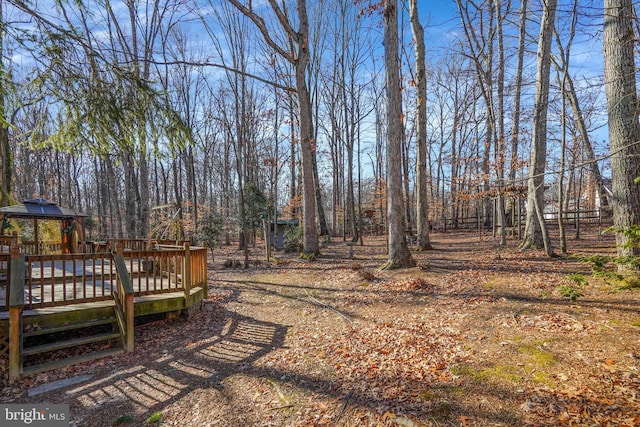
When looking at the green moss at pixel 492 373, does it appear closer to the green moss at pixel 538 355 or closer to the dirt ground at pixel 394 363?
the dirt ground at pixel 394 363

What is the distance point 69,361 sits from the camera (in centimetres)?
442

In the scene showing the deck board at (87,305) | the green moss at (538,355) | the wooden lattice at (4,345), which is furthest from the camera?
the deck board at (87,305)

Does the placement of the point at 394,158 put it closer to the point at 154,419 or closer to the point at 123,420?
the point at 154,419

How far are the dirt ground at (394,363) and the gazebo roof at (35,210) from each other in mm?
6725

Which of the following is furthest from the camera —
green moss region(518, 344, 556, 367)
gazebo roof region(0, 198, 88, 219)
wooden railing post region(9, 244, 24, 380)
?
gazebo roof region(0, 198, 88, 219)

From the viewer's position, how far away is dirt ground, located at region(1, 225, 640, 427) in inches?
103

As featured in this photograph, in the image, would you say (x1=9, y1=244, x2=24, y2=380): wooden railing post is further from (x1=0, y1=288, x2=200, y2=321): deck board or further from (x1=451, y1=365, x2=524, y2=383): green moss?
(x1=451, y1=365, x2=524, y2=383): green moss

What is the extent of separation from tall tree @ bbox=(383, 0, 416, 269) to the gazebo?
1041 cm

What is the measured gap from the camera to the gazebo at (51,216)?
9.02 m

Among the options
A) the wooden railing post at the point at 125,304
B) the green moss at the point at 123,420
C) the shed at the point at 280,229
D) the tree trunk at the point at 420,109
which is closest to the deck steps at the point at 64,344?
the wooden railing post at the point at 125,304

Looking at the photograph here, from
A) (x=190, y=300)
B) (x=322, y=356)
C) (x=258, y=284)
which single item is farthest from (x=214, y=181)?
(x=322, y=356)

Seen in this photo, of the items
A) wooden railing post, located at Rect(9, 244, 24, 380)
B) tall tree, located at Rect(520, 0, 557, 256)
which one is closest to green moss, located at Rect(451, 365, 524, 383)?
wooden railing post, located at Rect(9, 244, 24, 380)

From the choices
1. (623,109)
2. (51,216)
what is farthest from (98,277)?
(623,109)

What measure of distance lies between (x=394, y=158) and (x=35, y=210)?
11040mm
